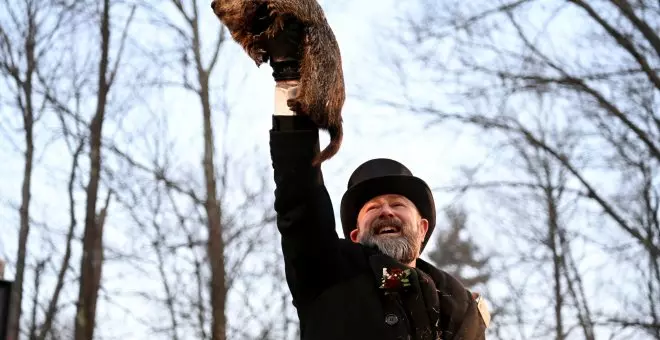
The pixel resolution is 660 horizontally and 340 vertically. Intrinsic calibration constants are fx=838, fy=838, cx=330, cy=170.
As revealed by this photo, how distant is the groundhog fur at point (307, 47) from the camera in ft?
8.59

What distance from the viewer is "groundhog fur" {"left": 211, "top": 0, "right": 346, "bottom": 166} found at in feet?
8.59

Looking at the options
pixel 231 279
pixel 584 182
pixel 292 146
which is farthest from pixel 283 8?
pixel 231 279

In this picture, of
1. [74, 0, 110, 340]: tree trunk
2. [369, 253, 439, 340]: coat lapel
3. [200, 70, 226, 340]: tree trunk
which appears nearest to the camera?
[369, 253, 439, 340]: coat lapel

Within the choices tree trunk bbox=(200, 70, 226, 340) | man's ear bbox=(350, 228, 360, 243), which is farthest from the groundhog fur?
tree trunk bbox=(200, 70, 226, 340)

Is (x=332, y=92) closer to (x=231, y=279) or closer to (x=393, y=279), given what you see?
(x=393, y=279)

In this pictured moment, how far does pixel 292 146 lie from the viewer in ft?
8.55

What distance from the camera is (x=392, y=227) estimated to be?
3330 mm

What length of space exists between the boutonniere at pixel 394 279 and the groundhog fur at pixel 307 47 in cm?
60

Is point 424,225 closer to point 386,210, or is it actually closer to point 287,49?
point 386,210

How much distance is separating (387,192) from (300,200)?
2.91 feet

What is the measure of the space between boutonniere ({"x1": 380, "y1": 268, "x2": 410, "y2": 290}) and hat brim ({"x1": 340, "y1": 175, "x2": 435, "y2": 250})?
49cm

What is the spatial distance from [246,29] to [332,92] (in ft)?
1.14

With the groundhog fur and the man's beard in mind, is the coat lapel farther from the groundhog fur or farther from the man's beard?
the groundhog fur

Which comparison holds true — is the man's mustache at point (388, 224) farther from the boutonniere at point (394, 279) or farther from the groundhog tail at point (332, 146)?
the groundhog tail at point (332, 146)
